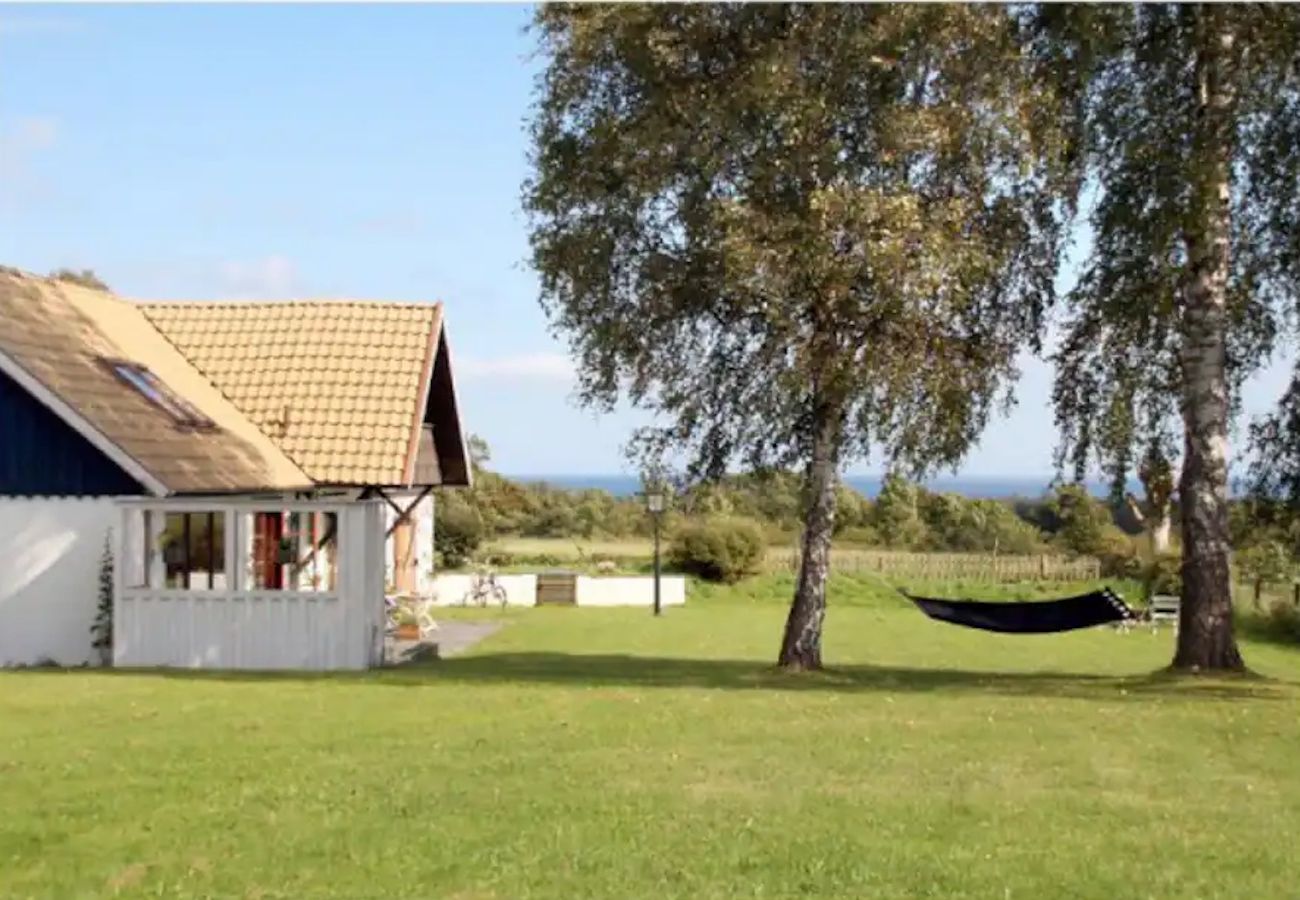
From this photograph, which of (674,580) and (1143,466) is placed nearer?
(1143,466)

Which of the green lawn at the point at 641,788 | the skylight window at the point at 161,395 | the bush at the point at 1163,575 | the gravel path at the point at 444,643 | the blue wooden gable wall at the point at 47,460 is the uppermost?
the skylight window at the point at 161,395

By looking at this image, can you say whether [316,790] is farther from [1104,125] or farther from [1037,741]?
[1104,125]

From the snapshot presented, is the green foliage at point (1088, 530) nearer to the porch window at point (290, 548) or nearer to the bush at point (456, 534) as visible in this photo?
the bush at point (456, 534)

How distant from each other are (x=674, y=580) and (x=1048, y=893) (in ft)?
116

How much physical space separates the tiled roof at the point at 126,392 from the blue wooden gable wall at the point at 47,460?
1.16ft

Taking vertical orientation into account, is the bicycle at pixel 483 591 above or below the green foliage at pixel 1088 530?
below

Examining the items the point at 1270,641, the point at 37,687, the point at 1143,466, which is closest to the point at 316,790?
the point at 37,687

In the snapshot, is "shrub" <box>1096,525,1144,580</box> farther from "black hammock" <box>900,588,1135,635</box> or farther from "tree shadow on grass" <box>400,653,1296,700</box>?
"tree shadow on grass" <box>400,653,1296,700</box>

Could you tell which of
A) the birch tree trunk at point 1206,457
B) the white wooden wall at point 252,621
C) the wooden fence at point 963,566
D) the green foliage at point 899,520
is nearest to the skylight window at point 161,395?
the white wooden wall at point 252,621

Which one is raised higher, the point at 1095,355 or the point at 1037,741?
the point at 1095,355

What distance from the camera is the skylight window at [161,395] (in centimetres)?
2308

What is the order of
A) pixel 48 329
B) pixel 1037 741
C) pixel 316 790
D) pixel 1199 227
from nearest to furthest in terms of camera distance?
pixel 316 790, pixel 1037 741, pixel 1199 227, pixel 48 329

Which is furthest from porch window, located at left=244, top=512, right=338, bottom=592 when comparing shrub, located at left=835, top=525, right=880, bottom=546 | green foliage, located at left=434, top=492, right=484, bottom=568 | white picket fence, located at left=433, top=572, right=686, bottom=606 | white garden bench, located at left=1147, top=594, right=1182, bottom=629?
shrub, located at left=835, top=525, right=880, bottom=546

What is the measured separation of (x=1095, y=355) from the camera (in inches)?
773
